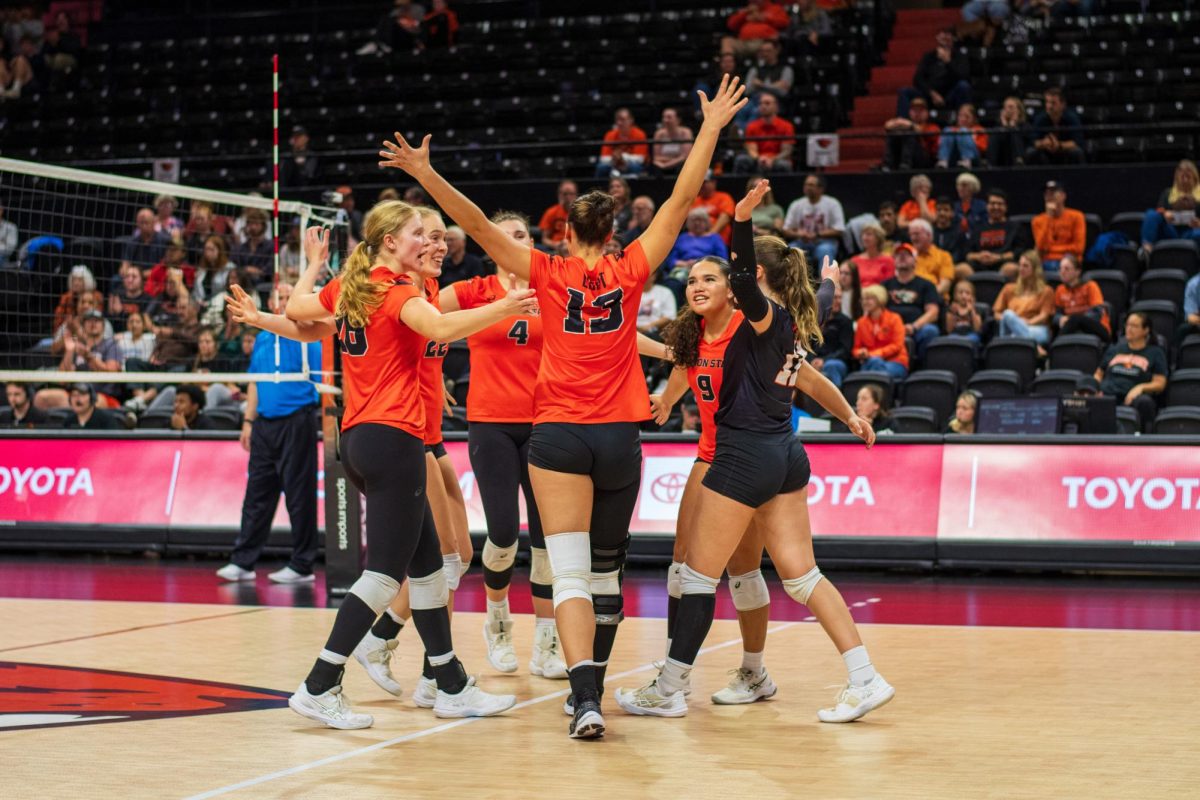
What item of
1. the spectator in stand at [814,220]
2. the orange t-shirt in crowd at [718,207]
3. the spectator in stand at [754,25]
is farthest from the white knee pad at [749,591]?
the spectator in stand at [754,25]

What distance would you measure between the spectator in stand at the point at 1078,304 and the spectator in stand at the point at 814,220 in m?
2.42

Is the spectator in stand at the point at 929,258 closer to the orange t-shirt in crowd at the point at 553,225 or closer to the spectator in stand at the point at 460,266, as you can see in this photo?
the orange t-shirt in crowd at the point at 553,225

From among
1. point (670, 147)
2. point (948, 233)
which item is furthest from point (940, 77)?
point (670, 147)

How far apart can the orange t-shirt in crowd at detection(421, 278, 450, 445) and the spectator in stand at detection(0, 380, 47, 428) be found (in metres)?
8.31

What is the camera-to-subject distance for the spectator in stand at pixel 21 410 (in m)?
13.9

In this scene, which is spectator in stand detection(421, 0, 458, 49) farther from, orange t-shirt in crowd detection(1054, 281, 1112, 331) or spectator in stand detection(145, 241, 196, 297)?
orange t-shirt in crowd detection(1054, 281, 1112, 331)

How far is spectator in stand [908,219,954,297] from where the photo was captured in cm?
1435

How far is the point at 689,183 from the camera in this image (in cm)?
560

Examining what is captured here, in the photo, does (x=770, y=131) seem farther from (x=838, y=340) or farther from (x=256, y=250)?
(x=256, y=250)

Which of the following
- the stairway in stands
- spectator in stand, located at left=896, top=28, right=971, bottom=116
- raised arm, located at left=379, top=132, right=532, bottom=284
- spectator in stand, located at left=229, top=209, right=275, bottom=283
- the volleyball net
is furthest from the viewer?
the stairway in stands

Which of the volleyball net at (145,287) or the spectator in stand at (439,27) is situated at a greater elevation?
the spectator in stand at (439,27)

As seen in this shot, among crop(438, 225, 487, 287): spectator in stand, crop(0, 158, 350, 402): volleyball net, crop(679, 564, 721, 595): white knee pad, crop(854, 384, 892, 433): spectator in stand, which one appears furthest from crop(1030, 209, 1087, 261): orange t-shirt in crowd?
crop(679, 564, 721, 595): white knee pad

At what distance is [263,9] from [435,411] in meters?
19.0

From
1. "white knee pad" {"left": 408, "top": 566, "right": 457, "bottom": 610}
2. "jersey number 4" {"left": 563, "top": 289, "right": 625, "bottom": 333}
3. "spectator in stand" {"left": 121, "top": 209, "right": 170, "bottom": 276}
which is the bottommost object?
"white knee pad" {"left": 408, "top": 566, "right": 457, "bottom": 610}
